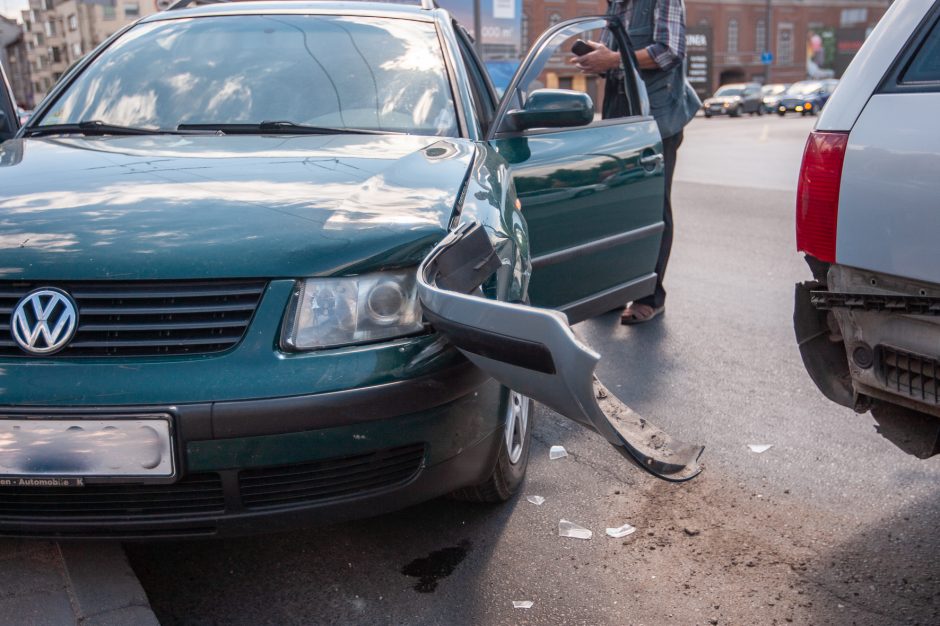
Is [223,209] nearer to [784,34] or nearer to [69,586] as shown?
[69,586]

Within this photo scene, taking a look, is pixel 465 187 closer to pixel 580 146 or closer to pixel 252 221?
pixel 252 221

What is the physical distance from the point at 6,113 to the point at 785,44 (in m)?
84.3

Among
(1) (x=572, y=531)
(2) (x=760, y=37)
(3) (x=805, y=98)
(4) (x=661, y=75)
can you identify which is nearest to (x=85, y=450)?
(1) (x=572, y=531)

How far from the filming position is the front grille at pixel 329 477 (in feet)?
7.75

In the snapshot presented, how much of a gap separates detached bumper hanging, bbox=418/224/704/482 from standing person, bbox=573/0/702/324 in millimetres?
3308

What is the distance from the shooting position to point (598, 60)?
5.28 meters

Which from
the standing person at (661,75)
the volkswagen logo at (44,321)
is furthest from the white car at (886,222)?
the standing person at (661,75)

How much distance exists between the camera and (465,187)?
9.51ft

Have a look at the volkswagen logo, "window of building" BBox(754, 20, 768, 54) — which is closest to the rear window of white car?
the volkswagen logo

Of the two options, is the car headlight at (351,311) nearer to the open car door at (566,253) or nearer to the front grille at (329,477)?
the open car door at (566,253)

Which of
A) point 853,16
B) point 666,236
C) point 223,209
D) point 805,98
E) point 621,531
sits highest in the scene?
point 853,16

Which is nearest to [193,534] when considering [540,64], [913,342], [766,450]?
[913,342]

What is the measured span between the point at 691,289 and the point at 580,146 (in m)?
2.88

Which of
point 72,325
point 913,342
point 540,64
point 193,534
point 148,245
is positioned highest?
point 540,64
